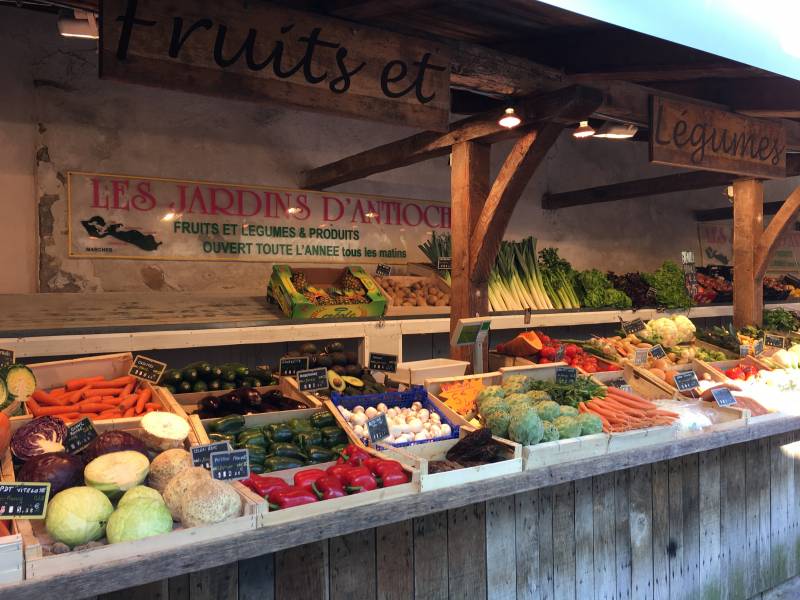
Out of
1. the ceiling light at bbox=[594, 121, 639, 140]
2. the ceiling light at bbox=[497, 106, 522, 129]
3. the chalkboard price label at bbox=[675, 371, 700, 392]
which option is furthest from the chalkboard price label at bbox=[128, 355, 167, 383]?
the ceiling light at bbox=[594, 121, 639, 140]

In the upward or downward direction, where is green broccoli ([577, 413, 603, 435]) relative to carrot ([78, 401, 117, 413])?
downward

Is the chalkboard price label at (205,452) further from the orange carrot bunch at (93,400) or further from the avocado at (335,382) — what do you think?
the avocado at (335,382)

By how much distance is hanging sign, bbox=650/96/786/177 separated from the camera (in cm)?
475

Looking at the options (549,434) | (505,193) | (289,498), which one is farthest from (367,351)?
(289,498)

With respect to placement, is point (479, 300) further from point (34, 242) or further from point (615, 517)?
point (34, 242)

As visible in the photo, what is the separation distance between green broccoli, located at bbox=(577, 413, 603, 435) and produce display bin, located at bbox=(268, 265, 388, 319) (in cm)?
295

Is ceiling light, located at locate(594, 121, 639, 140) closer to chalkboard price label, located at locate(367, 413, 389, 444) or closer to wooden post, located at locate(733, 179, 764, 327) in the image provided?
wooden post, located at locate(733, 179, 764, 327)

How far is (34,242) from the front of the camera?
582 cm

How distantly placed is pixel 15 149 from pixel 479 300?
14.0 feet

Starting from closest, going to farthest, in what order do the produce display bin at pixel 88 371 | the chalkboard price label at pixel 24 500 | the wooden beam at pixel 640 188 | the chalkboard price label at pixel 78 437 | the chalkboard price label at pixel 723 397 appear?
1. the chalkboard price label at pixel 24 500
2. the chalkboard price label at pixel 78 437
3. the produce display bin at pixel 88 371
4. the chalkboard price label at pixel 723 397
5. the wooden beam at pixel 640 188

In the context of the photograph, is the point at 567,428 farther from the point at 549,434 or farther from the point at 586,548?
the point at 586,548

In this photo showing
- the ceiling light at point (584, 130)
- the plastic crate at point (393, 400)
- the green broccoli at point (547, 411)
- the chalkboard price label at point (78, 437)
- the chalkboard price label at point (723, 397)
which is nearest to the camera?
the chalkboard price label at point (78, 437)

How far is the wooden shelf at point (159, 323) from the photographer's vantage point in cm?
460

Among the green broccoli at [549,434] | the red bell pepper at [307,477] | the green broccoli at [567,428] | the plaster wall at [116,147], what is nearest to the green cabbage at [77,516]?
the red bell pepper at [307,477]
